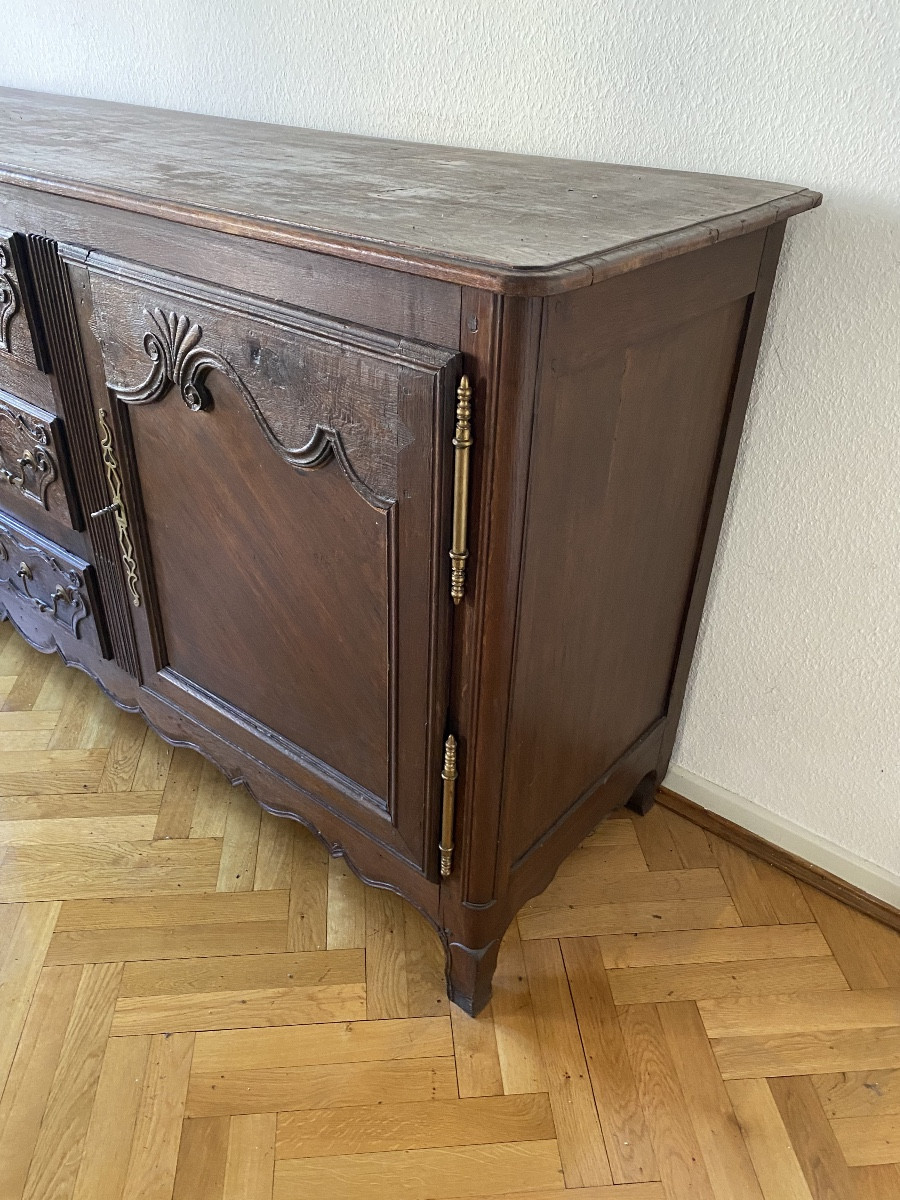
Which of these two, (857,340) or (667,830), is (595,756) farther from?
(857,340)

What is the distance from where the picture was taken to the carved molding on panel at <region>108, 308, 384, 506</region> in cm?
78

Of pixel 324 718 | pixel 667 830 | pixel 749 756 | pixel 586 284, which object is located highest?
pixel 586 284

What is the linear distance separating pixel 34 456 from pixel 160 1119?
0.80 m

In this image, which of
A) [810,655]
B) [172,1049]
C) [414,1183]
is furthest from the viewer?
[810,655]

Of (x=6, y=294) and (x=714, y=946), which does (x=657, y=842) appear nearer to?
(x=714, y=946)

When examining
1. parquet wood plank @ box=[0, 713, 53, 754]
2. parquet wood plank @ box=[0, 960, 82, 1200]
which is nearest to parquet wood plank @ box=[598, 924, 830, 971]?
parquet wood plank @ box=[0, 960, 82, 1200]

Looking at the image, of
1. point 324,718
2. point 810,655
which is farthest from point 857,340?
point 324,718

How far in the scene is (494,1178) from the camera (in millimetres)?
912

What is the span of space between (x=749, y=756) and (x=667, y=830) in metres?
0.17

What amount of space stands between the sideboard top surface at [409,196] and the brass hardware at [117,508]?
0.85 ft

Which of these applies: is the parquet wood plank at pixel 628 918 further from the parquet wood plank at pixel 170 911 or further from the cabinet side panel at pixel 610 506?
the parquet wood plank at pixel 170 911

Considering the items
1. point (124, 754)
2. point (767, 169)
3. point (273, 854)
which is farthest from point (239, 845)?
point (767, 169)

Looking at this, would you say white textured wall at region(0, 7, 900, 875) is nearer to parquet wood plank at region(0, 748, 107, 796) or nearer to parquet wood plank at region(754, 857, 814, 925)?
parquet wood plank at region(754, 857, 814, 925)

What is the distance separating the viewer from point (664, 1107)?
0.98m
